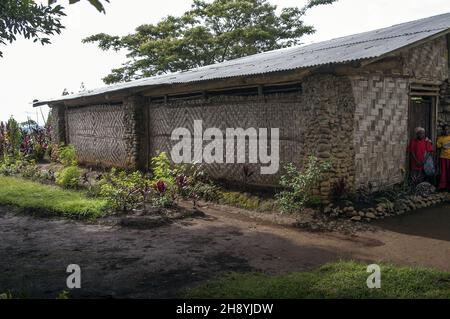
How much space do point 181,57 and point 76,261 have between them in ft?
62.2

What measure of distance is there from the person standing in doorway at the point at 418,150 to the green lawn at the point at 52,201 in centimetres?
605

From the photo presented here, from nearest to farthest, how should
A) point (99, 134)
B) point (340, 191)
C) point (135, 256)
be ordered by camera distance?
1. point (135, 256)
2. point (340, 191)
3. point (99, 134)

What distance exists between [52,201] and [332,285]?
606 cm

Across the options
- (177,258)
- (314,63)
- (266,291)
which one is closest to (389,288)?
(266,291)

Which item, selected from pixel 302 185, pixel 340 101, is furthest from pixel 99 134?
pixel 340 101

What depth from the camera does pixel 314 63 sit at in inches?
264

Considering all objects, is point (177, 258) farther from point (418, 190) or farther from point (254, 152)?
point (418, 190)

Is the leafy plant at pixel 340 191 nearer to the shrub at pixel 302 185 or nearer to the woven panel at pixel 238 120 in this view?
the shrub at pixel 302 185

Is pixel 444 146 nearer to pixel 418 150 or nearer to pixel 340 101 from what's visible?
pixel 418 150

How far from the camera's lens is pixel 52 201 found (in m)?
7.98

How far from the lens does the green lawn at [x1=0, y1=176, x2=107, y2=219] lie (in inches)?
289

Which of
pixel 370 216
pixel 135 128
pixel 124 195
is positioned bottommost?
pixel 370 216

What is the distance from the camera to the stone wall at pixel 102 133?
37.7 ft

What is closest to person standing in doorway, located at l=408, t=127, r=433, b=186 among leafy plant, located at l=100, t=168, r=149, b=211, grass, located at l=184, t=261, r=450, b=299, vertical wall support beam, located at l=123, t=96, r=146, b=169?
grass, located at l=184, t=261, r=450, b=299
